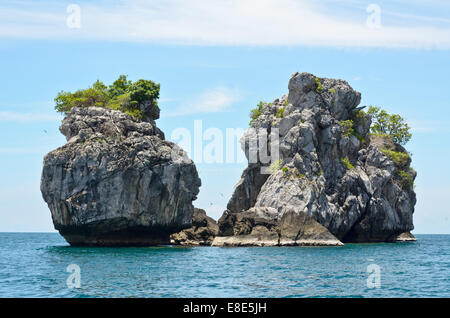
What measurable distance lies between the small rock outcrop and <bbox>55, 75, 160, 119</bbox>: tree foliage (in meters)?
15.8

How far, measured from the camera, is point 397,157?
78.1m

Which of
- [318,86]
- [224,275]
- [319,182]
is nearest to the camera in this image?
[224,275]

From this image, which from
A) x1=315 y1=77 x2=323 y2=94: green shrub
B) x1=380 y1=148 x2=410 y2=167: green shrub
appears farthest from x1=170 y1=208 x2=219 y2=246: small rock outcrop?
x1=380 y1=148 x2=410 y2=167: green shrub

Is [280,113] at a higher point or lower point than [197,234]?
higher

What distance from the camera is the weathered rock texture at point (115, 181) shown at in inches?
2186

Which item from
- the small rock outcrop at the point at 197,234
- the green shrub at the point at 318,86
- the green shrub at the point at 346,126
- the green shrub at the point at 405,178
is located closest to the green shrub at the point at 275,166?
the small rock outcrop at the point at 197,234

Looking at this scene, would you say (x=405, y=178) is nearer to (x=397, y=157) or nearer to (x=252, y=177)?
(x=397, y=157)

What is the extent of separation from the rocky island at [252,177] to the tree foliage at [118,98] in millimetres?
123

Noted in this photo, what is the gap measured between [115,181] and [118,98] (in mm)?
12319

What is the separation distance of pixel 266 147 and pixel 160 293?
4695cm

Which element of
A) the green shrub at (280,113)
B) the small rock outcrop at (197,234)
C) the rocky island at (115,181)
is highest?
the green shrub at (280,113)

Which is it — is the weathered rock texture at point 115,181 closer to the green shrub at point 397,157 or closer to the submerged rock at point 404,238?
the green shrub at point 397,157

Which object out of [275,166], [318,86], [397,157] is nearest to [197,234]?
[275,166]

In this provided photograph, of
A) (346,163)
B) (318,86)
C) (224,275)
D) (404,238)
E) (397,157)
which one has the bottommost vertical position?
(404,238)
